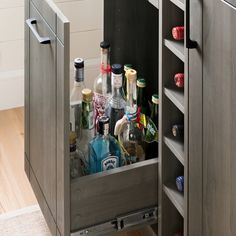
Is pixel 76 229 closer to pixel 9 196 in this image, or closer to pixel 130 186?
pixel 130 186

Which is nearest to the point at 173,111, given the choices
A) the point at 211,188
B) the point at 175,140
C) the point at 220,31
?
the point at 175,140

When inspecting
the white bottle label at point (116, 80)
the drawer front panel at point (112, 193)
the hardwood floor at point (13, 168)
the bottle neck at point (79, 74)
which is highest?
the bottle neck at point (79, 74)

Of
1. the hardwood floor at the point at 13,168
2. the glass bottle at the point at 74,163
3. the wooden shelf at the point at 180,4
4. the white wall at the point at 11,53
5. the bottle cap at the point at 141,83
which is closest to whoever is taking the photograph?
the wooden shelf at the point at 180,4

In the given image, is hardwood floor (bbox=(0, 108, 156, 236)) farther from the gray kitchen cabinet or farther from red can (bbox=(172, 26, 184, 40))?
red can (bbox=(172, 26, 184, 40))

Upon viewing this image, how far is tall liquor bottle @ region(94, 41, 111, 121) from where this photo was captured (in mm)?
1864

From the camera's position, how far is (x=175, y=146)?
1656mm

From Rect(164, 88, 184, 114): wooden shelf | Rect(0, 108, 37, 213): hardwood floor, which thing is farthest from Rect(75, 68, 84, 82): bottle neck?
Rect(0, 108, 37, 213): hardwood floor

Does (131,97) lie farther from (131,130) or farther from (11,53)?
(11,53)

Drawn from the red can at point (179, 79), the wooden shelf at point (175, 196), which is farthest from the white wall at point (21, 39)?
the red can at point (179, 79)

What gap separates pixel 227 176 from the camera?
136cm

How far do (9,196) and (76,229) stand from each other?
63cm

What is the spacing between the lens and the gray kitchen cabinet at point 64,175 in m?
1.66

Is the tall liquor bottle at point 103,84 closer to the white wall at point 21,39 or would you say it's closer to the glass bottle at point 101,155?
the glass bottle at point 101,155

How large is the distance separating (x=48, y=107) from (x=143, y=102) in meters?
0.31
